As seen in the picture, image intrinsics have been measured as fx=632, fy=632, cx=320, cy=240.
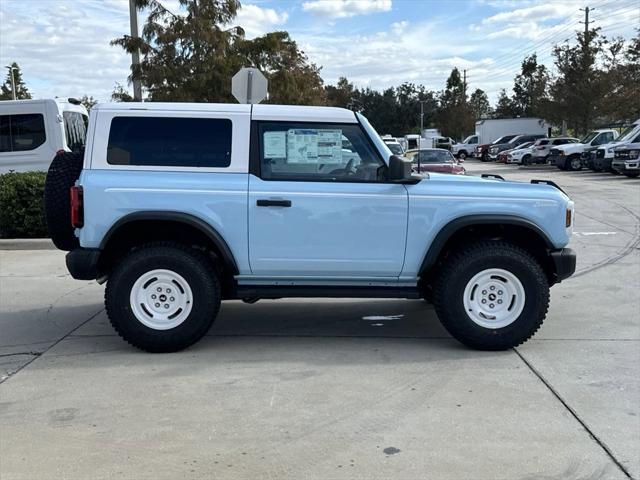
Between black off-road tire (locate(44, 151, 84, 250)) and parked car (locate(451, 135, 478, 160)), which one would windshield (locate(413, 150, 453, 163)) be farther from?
parked car (locate(451, 135, 478, 160))

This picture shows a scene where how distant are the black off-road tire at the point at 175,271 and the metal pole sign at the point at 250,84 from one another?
22.0 ft

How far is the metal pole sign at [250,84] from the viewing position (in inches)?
443

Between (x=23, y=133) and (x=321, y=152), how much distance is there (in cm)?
923

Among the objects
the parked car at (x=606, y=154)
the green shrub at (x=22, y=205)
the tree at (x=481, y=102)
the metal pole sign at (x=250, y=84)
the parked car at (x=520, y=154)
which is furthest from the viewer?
the tree at (x=481, y=102)

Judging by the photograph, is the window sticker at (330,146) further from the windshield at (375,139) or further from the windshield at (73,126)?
the windshield at (73,126)

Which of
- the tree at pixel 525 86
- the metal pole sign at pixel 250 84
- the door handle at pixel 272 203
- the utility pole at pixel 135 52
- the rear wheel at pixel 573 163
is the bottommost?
the rear wheel at pixel 573 163

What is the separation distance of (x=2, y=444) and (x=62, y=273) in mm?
5027

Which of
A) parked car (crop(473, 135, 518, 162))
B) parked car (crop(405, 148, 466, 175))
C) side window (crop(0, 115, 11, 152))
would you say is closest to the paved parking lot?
side window (crop(0, 115, 11, 152))

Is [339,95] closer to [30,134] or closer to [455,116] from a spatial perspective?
[455,116]

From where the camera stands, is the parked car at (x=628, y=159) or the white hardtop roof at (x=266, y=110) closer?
the white hardtop roof at (x=266, y=110)

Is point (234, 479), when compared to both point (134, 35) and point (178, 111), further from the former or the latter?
point (134, 35)

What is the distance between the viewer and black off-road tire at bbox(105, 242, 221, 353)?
5043mm

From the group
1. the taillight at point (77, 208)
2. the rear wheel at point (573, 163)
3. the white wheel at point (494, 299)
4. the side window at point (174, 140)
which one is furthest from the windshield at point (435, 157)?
the taillight at point (77, 208)

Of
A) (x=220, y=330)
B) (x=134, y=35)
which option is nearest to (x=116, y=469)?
(x=220, y=330)
